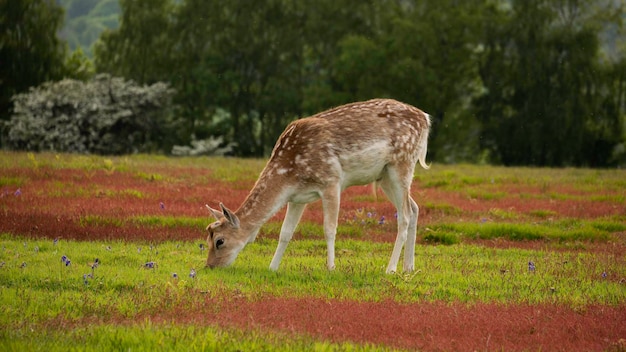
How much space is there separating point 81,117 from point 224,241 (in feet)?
113

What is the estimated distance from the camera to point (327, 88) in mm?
55656

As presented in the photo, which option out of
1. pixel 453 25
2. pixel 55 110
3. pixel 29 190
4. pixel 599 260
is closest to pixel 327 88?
pixel 453 25

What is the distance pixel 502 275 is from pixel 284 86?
154 feet

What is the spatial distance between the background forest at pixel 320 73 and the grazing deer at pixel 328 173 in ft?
112

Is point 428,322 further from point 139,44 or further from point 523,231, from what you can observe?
point 139,44

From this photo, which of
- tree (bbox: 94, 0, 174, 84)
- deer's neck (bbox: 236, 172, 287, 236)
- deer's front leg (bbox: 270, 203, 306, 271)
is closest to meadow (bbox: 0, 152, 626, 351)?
deer's front leg (bbox: 270, 203, 306, 271)

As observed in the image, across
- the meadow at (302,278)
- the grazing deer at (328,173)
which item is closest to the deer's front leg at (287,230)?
the grazing deer at (328,173)

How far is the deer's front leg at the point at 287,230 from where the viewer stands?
1124cm

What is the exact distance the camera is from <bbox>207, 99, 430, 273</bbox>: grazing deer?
443 inches

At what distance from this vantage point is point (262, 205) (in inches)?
447

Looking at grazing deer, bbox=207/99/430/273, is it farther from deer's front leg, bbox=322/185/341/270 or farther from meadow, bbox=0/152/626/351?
meadow, bbox=0/152/626/351

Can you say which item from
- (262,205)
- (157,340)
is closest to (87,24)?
(262,205)

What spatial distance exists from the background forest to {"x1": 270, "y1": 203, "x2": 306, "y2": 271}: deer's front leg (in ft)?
112

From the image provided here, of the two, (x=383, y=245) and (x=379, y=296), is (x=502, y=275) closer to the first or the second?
(x=379, y=296)
